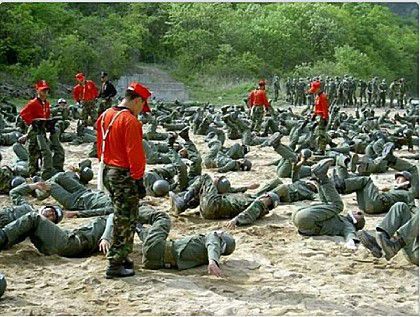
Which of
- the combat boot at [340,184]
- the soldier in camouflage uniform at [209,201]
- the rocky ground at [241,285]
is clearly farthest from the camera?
the combat boot at [340,184]

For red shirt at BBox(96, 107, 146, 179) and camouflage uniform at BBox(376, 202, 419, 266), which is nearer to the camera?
red shirt at BBox(96, 107, 146, 179)

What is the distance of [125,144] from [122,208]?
1.77 feet

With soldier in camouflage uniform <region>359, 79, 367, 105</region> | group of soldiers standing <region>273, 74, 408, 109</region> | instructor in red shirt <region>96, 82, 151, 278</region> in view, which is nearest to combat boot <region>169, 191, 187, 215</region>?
instructor in red shirt <region>96, 82, 151, 278</region>

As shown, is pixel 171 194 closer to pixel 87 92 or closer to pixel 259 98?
pixel 87 92

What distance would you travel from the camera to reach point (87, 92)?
53.7ft

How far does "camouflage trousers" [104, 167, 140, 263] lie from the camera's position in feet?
17.8

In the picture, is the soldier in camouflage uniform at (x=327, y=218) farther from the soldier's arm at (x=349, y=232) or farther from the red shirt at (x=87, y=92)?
the red shirt at (x=87, y=92)

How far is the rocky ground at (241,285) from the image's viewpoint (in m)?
4.90

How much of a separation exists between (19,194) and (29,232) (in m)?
1.19

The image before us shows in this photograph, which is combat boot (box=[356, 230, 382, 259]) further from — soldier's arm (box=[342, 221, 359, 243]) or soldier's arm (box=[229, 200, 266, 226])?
soldier's arm (box=[229, 200, 266, 226])

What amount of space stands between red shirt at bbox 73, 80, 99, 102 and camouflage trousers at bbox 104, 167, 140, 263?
36.4 feet

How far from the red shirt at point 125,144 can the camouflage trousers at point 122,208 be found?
0.09 meters

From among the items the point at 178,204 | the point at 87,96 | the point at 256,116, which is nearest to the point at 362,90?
the point at 256,116

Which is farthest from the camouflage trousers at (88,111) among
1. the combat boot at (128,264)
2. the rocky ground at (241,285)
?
the combat boot at (128,264)
